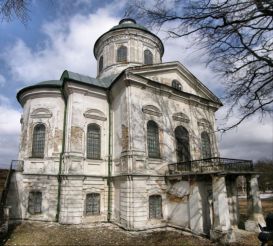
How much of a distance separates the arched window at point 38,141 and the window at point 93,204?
4355 mm

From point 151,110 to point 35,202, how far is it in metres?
9.52

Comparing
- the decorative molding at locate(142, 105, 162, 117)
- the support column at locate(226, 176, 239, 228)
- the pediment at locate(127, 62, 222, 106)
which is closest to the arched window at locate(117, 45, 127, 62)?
the pediment at locate(127, 62, 222, 106)

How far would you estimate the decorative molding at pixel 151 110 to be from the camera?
1526 cm

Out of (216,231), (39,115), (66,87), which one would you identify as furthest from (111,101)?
(216,231)

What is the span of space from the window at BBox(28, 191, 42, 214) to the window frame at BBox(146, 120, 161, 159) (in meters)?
7.56

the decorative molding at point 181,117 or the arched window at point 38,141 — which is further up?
the decorative molding at point 181,117

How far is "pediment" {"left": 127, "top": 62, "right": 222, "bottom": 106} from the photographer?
641 inches

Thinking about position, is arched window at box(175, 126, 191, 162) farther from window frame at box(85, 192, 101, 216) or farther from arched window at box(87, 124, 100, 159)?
window frame at box(85, 192, 101, 216)

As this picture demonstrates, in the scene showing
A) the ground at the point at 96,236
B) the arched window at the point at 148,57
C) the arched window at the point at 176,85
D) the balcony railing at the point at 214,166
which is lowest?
the ground at the point at 96,236

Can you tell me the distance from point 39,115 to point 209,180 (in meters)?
12.0

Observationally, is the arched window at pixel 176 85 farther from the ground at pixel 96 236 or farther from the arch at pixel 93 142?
the ground at pixel 96 236

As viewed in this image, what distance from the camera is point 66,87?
1573cm

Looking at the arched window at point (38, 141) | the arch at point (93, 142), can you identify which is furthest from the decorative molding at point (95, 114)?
the arched window at point (38, 141)

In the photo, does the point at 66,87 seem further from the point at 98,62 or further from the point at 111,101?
the point at 98,62
